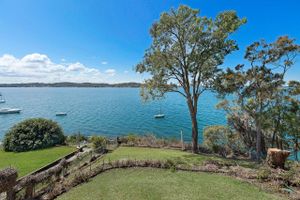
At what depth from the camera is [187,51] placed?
1460 cm

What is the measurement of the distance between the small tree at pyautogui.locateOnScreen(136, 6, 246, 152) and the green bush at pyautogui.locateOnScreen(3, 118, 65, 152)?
11766 millimetres

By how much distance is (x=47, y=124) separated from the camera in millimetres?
20781

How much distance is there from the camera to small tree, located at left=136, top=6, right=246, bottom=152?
531 inches

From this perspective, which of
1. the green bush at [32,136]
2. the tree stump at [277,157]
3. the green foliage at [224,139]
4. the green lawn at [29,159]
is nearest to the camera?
the tree stump at [277,157]

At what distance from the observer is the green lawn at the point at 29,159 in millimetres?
13251

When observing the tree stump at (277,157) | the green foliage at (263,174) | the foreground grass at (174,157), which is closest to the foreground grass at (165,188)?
the green foliage at (263,174)

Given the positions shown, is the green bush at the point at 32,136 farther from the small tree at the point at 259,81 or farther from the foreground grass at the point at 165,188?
the small tree at the point at 259,81

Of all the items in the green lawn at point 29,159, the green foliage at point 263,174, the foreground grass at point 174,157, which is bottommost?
the green lawn at point 29,159

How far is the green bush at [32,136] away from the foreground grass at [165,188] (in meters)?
12.9

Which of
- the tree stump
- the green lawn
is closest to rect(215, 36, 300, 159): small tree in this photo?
the tree stump

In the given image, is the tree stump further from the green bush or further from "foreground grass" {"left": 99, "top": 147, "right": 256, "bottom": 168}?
the green bush

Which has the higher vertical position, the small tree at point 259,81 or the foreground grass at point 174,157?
the small tree at point 259,81

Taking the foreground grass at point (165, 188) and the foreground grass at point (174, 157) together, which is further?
the foreground grass at point (174, 157)

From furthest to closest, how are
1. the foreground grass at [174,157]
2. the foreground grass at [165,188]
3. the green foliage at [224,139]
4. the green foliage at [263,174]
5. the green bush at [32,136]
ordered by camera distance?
the green bush at [32,136], the green foliage at [224,139], the foreground grass at [174,157], the green foliage at [263,174], the foreground grass at [165,188]
